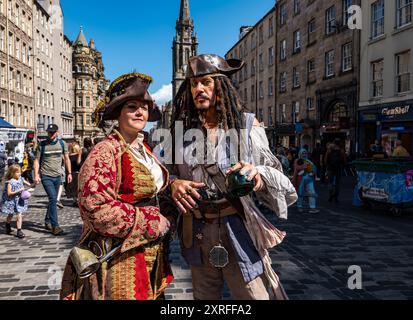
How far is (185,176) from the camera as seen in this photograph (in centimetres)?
221

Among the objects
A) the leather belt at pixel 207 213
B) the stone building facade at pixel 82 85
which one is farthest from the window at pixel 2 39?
the stone building facade at pixel 82 85

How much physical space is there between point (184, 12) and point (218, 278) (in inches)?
4740

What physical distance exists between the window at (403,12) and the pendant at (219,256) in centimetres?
1941

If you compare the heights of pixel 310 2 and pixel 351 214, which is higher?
pixel 310 2

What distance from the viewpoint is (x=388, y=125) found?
1867cm

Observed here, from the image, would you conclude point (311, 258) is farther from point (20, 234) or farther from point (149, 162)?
point (20, 234)

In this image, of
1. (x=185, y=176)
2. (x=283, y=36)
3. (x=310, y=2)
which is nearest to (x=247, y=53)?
(x=283, y=36)

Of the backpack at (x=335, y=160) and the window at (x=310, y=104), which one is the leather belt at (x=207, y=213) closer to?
the backpack at (x=335, y=160)

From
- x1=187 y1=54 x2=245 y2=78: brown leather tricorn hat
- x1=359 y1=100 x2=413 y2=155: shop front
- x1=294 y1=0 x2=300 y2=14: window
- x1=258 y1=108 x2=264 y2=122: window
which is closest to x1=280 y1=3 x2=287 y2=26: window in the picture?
x1=294 y1=0 x2=300 y2=14: window

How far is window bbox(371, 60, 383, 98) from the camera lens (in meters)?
19.2

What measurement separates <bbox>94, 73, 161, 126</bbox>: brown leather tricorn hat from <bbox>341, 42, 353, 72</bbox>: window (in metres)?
22.0
